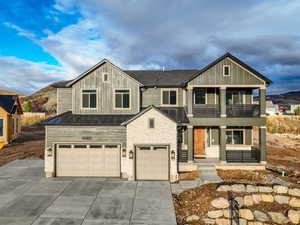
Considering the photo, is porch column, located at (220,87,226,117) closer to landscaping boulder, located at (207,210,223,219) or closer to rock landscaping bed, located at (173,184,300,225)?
rock landscaping bed, located at (173,184,300,225)

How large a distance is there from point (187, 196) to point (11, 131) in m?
24.9

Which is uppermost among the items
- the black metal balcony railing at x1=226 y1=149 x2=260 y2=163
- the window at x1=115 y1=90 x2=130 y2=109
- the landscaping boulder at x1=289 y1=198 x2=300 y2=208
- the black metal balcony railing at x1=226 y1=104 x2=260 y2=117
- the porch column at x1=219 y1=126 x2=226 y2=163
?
the window at x1=115 y1=90 x2=130 y2=109

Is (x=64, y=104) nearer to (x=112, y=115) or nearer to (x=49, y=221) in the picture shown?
(x=112, y=115)

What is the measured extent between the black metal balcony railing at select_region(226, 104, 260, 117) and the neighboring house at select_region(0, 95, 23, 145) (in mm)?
25717

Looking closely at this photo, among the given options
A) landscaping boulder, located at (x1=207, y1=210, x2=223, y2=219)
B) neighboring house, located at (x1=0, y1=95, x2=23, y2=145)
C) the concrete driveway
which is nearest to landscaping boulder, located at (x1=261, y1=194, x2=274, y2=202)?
landscaping boulder, located at (x1=207, y1=210, x2=223, y2=219)

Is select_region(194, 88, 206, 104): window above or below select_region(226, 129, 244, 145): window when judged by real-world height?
above

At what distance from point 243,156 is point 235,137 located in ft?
6.67

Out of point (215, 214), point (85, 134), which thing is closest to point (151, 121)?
point (85, 134)

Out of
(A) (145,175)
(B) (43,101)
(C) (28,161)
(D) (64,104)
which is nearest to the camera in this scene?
(A) (145,175)

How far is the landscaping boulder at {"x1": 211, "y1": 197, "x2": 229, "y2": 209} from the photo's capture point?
9586mm

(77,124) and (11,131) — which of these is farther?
(11,131)

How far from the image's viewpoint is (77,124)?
14086mm

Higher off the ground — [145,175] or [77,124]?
[77,124]

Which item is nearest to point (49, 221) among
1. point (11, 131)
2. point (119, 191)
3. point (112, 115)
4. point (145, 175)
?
point (119, 191)
